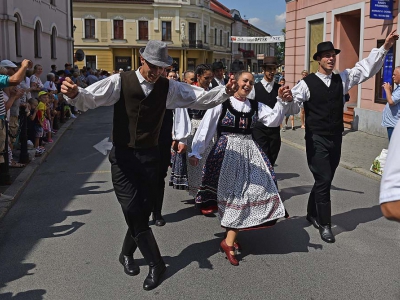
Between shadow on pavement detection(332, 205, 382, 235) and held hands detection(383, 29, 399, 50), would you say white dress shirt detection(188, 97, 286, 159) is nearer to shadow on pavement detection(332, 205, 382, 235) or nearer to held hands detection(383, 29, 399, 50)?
held hands detection(383, 29, 399, 50)

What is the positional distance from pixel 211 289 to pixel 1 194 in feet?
13.7

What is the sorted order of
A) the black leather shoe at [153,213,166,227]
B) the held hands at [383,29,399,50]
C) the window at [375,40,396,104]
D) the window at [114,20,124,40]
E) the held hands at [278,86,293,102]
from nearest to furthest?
1. the held hands at [278,86,293,102]
2. the held hands at [383,29,399,50]
3. the black leather shoe at [153,213,166,227]
4. the window at [375,40,396,104]
5. the window at [114,20,124,40]

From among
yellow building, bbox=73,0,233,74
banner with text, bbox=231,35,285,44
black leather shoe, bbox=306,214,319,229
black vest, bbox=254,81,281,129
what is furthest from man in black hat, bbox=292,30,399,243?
yellow building, bbox=73,0,233,74

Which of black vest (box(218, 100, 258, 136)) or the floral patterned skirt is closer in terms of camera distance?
black vest (box(218, 100, 258, 136))

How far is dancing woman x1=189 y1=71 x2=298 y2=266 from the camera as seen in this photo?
4652 millimetres

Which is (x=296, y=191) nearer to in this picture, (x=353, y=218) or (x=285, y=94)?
(x=353, y=218)

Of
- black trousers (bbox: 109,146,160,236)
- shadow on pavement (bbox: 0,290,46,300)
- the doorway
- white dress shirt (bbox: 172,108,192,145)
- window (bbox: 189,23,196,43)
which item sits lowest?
shadow on pavement (bbox: 0,290,46,300)

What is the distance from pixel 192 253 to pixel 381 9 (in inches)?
388

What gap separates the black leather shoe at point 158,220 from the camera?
5836mm

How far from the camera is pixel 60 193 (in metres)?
7.51

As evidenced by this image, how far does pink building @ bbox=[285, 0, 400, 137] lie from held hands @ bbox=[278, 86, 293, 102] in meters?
8.50

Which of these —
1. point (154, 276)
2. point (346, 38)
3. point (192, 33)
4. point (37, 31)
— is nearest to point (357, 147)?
point (346, 38)

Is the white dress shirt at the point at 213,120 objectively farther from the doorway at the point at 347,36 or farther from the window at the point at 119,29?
the window at the point at 119,29

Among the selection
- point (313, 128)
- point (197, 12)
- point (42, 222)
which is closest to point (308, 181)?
point (313, 128)
